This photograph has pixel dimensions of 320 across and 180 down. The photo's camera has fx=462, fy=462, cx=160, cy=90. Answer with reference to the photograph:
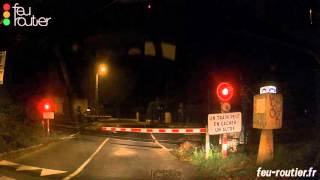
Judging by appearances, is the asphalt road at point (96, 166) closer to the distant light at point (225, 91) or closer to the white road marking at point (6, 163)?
the white road marking at point (6, 163)

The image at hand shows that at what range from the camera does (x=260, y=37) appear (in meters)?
14.8

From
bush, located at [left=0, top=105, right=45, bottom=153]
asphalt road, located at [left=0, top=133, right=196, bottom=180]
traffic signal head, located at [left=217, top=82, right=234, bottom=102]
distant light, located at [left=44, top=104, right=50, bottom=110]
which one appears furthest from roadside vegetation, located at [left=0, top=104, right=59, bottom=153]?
traffic signal head, located at [left=217, top=82, right=234, bottom=102]

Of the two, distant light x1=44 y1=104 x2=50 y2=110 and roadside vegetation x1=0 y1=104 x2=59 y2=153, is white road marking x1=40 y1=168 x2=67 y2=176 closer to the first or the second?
roadside vegetation x1=0 y1=104 x2=59 y2=153

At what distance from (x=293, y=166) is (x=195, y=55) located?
12180 mm

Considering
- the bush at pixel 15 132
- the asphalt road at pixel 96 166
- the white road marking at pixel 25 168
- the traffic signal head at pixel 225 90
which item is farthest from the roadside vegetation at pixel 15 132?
the traffic signal head at pixel 225 90

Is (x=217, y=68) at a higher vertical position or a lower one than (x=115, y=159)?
higher

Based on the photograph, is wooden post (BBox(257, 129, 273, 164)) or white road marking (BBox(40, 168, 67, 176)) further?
white road marking (BBox(40, 168, 67, 176))

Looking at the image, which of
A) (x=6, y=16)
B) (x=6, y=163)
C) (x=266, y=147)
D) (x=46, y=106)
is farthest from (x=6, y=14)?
(x=46, y=106)

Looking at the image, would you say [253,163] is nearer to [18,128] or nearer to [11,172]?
[11,172]

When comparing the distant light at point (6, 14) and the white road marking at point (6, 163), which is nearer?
the distant light at point (6, 14)

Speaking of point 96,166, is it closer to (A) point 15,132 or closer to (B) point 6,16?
(B) point 6,16

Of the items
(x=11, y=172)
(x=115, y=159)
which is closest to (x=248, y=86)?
(x=115, y=159)

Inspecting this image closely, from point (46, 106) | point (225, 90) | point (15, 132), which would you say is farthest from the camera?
point (46, 106)

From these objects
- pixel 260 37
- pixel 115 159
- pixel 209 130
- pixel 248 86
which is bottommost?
pixel 115 159
